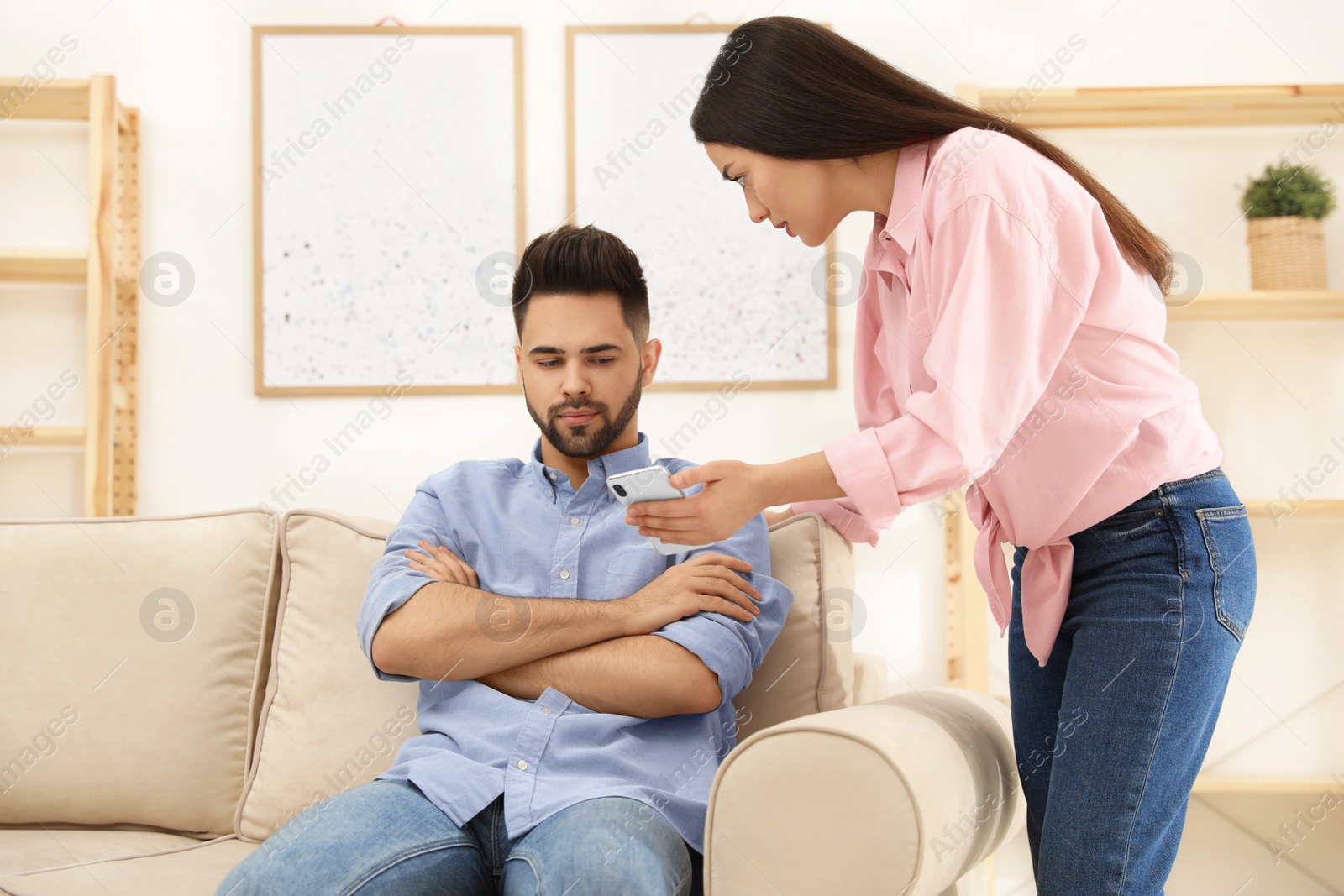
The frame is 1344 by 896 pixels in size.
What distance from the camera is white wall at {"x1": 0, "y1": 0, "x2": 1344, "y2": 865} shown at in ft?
7.56

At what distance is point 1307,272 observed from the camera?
7.25 ft

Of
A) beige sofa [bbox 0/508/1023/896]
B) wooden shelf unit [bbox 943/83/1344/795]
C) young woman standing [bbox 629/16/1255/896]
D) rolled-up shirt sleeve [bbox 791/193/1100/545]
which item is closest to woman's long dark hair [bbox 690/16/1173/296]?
young woman standing [bbox 629/16/1255/896]

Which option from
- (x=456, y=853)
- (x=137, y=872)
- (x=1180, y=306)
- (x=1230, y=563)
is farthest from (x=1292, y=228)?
(x=137, y=872)

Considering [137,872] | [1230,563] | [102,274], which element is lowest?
[137,872]

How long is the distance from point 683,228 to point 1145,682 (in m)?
1.62

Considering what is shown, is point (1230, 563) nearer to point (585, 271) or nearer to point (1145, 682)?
point (1145, 682)

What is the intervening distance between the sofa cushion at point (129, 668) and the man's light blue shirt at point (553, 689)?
38 cm

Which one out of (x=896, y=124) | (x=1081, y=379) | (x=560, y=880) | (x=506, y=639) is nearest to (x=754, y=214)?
(x=896, y=124)

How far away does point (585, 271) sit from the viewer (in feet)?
5.01

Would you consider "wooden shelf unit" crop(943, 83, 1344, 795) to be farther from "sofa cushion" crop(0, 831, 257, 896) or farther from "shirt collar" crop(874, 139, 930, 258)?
"sofa cushion" crop(0, 831, 257, 896)

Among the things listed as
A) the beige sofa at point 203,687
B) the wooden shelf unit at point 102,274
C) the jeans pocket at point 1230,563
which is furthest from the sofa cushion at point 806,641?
the wooden shelf unit at point 102,274

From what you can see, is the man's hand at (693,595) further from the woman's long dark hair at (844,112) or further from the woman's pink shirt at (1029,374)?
the woman's long dark hair at (844,112)

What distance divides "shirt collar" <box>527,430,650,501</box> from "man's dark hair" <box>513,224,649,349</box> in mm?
172

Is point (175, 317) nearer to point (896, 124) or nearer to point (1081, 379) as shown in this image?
point (896, 124)
